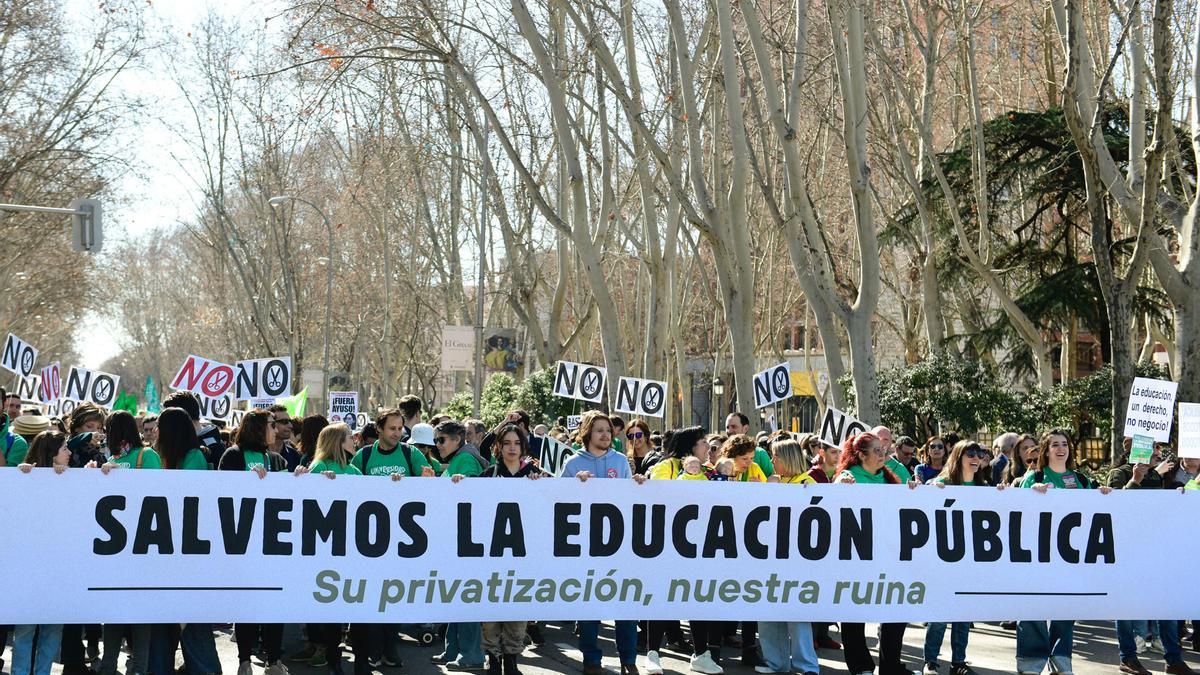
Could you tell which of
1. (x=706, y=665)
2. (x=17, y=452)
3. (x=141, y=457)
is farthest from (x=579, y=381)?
(x=141, y=457)

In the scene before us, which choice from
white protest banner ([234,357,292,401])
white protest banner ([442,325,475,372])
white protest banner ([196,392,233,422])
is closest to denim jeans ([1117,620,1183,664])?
white protest banner ([234,357,292,401])

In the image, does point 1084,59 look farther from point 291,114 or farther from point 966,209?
point 291,114

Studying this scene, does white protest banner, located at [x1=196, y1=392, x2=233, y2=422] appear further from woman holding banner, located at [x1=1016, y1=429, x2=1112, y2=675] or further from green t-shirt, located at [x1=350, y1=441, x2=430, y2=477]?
woman holding banner, located at [x1=1016, y1=429, x2=1112, y2=675]

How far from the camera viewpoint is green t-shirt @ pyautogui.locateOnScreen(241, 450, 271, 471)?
873 cm

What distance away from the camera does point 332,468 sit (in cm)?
869

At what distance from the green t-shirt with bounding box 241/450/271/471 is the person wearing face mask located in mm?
4064

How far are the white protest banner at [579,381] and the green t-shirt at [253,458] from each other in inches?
466

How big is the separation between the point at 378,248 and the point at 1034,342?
2764cm

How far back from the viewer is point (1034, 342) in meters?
24.4

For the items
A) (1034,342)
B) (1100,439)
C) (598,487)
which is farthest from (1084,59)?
(598,487)

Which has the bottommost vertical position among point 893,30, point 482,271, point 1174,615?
point 1174,615

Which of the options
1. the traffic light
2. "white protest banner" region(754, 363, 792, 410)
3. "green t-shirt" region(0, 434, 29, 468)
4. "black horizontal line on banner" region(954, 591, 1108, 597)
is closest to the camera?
"black horizontal line on banner" region(954, 591, 1108, 597)

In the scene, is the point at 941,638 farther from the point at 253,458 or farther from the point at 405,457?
the point at 253,458

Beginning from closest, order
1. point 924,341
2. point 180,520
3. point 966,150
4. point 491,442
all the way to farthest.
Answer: point 180,520, point 491,442, point 966,150, point 924,341
